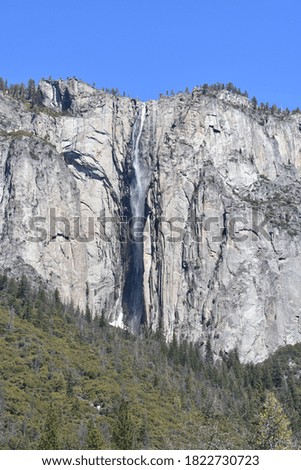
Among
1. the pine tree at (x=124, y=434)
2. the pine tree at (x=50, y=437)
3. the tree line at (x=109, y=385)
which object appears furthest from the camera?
the tree line at (x=109, y=385)

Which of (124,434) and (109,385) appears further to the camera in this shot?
(109,385)

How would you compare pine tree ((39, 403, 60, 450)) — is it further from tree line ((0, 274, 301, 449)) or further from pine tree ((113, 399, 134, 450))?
pine tree ((113, 399, 134, 450))

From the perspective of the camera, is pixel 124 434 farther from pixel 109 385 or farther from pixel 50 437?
pixel 109 385

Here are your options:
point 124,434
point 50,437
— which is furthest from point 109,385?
point 50,437

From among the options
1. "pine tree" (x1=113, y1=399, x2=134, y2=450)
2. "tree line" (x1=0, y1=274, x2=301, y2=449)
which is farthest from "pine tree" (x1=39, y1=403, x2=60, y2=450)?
"pine tree" (x1=113, y1=399, x2=134, y2=450)

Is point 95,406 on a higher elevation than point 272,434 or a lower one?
higher

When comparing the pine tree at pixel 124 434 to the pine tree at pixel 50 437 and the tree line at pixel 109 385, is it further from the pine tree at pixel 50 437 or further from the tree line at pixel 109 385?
the pine tree at pixel 50 437

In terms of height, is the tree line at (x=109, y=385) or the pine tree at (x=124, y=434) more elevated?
the tree line at (x=109, y=385)

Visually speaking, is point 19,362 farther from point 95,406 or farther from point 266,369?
point 266,369

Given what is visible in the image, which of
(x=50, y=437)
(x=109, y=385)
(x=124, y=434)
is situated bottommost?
(x=50, y=437)

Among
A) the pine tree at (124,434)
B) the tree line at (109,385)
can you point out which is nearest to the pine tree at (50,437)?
the tree line at (109,385)
